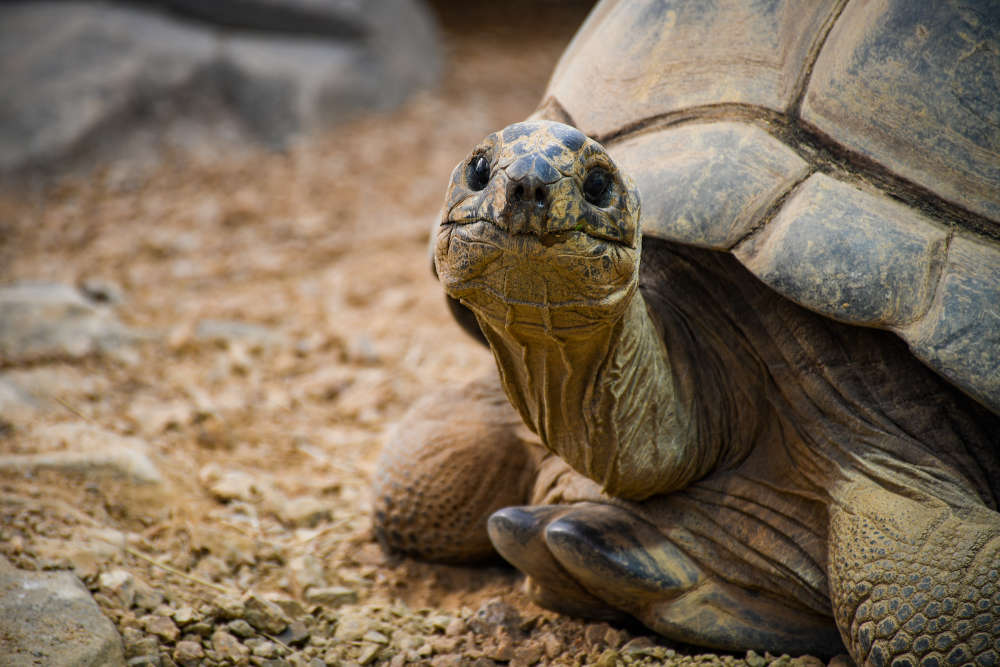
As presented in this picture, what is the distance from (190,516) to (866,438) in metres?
1.79

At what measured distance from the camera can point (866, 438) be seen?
1.99 meters

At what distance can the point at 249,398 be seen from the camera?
3.73 m

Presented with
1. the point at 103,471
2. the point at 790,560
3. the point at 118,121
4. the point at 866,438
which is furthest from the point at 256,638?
the point at 118,121

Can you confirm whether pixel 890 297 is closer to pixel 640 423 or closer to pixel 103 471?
pixel 640 423

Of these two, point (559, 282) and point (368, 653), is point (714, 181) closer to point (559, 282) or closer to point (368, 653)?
point (559, 282)

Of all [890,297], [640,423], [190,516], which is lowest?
[190,516]

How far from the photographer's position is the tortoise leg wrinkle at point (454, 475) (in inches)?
100.0

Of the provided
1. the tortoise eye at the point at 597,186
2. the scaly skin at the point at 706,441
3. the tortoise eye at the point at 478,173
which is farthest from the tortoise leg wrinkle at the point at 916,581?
the tortoise eye at the point at 478,173

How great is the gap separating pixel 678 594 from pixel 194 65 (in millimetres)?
5593

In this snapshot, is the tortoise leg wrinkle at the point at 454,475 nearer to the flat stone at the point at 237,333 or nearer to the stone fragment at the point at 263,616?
the stone fragment at the point at 263,616

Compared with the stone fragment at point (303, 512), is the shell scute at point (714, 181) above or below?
above

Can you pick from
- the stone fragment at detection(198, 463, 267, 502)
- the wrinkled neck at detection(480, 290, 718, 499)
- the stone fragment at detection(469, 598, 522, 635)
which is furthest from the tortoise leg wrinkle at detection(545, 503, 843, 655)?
the stone fragment at detection(198, 463, 267, 502)

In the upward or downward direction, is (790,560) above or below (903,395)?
below

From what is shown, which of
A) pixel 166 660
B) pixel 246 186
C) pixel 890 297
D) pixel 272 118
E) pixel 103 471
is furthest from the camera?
pixel 272 118
